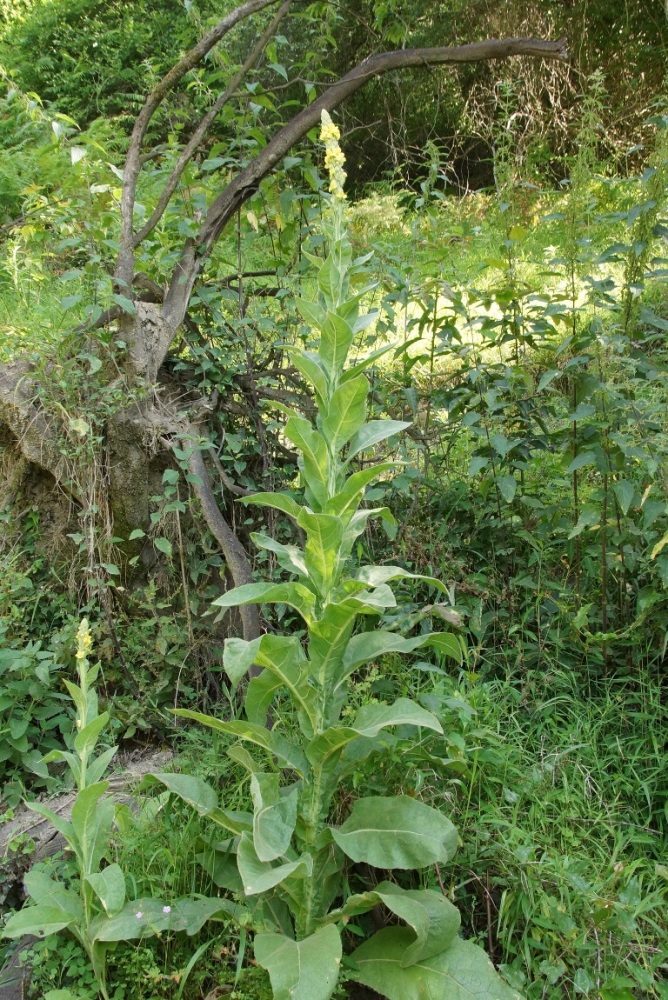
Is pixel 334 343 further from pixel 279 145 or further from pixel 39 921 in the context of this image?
pixel 279 145

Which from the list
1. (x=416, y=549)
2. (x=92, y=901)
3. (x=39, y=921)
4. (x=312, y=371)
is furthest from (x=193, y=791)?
(x=416, y=549)

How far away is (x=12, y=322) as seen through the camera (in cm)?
448

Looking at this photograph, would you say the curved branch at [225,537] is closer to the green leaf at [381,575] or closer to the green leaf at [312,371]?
the green leaf at [381,575]

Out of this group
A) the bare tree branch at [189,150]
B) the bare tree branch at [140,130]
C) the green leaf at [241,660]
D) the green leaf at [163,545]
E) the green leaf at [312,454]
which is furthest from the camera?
the bare tree branch at [189,150]

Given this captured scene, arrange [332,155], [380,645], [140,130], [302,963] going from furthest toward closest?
[140,130] → [380,645] → [332,155] → [302,963]

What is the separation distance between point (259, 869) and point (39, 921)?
74cm

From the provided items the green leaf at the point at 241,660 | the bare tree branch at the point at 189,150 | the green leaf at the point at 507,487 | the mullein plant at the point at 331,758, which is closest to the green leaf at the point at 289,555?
the mullein plant at the point at 331,758

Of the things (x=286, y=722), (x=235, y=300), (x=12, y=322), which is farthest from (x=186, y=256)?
(x=286, y=722)

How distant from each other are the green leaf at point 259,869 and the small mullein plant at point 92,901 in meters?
0.37

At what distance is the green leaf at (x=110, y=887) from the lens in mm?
2295

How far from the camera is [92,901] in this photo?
7.91ft

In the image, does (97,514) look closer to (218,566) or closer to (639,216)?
(218,566)

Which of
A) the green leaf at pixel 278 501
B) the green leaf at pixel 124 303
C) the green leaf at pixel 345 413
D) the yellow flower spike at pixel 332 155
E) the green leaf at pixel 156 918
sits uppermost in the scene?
the yellow flower spike at pixel 332 155

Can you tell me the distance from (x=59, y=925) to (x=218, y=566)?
177cm
